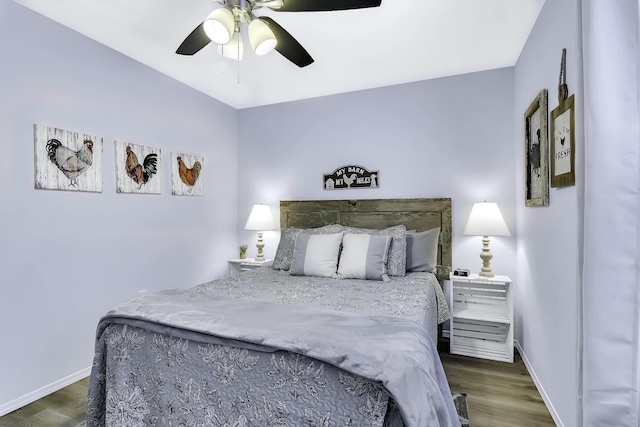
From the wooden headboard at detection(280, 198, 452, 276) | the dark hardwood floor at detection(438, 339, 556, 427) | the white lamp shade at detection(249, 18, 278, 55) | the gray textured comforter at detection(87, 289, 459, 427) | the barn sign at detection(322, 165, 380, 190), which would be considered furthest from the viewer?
the barn sign at detection(322, 165, 380, 190)

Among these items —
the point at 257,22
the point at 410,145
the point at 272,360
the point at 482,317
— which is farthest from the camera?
the point at 410,145

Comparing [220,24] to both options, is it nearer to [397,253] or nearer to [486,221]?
[397,253]

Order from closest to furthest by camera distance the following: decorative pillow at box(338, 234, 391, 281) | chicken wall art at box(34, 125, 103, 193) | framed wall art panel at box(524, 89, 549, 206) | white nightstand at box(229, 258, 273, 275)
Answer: framed wall art panel at box(524, 89, 549, 206) < chicken wall art at box(34, 125, 103, 193) < decorative pillow at box(338, 234, 391, 281) < white nightstand at box(229, 258, 273, 275)

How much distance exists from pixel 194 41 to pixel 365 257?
6.34ft

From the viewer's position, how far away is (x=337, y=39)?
249 cm

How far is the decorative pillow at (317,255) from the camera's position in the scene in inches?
107

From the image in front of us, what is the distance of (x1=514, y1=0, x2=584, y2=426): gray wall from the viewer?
5.30 ft

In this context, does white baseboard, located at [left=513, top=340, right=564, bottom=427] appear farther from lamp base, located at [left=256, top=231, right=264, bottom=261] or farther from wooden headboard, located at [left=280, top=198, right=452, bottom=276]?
lamp base, located at [left=256, top=231, right=264, bottom=261]

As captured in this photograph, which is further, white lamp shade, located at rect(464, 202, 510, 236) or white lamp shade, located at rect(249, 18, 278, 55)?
white lamp shade, located at rect(464, 202, 510, 236)

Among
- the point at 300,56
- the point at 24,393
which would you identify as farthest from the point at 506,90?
the point at 24,393

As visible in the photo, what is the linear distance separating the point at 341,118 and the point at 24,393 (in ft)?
11.4

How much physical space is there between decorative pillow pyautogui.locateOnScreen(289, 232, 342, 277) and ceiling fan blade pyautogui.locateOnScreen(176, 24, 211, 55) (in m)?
1.67

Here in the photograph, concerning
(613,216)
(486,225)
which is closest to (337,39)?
(486,225)

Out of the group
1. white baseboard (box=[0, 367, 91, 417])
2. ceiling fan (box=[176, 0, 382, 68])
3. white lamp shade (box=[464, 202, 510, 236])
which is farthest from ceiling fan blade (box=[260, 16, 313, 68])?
white baseboard (box=[0, 367, 91, 417])
